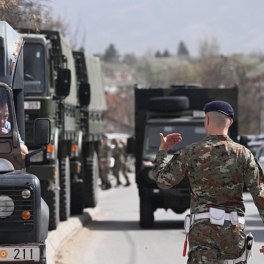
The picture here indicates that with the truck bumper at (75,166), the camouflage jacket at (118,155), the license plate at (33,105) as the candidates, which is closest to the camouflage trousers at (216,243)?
the license plate at (33,105)

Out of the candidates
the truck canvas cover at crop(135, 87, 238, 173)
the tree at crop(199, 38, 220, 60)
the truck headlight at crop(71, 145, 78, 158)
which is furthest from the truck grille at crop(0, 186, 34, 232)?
the tree at crop(199, 38, 220, 60)

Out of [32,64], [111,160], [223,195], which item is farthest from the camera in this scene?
[111,160]

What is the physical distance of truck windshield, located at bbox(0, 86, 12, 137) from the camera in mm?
8477

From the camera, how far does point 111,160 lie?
34.4 metres

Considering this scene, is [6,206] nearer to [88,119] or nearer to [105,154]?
[88,119]

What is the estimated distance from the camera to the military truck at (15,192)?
7.35 metres

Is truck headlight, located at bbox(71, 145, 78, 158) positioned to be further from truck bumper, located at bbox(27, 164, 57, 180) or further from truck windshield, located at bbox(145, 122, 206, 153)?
truck bumper, located at bbox(27, 164, 57, 180)

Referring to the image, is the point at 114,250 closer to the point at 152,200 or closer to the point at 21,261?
the point at 152,200

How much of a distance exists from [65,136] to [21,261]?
8543mm

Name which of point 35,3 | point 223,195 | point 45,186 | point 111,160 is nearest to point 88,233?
point 45,186

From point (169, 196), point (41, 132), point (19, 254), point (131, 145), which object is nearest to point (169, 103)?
point (131, 145)

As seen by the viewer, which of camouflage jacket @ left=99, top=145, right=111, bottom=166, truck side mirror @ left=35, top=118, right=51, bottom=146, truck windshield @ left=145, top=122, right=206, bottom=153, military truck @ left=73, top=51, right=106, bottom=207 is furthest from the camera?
camouflage jacket @ left=99, top=145, right=111, bottom=166

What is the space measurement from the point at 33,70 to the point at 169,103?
4151 mm

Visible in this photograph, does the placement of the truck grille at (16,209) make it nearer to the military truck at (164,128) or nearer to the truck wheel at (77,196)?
the military truck at (164,128)
